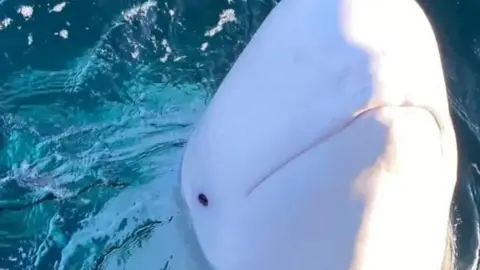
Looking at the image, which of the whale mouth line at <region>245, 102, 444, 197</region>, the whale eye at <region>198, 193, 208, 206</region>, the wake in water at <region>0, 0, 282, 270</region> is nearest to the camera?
the whale mouth line at <region>245, 102, 444, 197</region>

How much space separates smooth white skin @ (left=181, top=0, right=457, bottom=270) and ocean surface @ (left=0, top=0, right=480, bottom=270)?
56 cm

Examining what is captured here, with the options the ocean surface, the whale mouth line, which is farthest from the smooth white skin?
the ocean surface

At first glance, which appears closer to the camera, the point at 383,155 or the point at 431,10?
the point at 383,155

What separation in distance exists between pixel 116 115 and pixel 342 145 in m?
2.04

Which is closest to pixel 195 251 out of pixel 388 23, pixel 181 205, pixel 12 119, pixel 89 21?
pixel 181 205

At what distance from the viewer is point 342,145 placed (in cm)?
210

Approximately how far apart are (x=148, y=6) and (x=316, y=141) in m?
2.62

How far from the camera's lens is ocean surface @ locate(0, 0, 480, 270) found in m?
3.22

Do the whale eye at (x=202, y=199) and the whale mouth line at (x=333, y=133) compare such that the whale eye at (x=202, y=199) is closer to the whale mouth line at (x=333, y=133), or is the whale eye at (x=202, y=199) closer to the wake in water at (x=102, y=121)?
the wake in water at (x=102, y=121)

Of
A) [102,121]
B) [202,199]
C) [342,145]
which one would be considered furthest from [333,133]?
[102,121]

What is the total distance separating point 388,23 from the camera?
2.25 metres

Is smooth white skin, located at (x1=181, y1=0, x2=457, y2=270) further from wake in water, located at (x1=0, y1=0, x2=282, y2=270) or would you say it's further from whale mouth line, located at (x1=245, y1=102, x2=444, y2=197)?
wake in water, located at (x1=0, y1=0, x2=282, y2=270)

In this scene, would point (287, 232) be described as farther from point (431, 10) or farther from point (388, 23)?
point (431, 10)

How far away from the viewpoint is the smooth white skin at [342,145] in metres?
2.11
